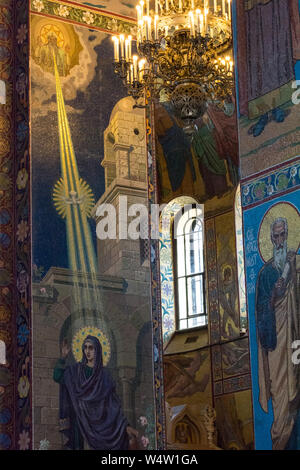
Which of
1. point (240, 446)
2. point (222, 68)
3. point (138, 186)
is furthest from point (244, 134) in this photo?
point (240, 446)

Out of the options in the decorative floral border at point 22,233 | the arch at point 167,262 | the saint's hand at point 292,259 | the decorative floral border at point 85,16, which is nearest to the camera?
the saint's hand at point 292,259

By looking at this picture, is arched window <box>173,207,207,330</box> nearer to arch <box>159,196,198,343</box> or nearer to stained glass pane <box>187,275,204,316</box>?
stained glass pane <box>187,275,204,316</box>

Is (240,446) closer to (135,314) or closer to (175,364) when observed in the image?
(175,364)

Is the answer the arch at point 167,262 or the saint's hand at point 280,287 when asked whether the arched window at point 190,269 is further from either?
the saint's hand at point 280,287

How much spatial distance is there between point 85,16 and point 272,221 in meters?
4.21

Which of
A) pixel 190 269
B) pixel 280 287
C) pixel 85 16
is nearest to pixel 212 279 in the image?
pixel 190 269

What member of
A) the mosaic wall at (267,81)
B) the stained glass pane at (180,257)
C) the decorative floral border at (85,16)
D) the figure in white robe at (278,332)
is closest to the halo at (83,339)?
the figure in white robe at (278,332)

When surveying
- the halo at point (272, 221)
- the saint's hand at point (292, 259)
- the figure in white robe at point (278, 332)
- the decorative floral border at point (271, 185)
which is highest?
the decorative floral border at point (271, 185)

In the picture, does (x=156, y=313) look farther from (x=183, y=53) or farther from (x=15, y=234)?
(x=183, y=53)

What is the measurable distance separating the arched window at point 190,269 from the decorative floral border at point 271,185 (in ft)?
29.2

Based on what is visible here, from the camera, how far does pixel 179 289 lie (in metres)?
17.7

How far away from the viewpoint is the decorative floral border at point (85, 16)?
35.7 ft

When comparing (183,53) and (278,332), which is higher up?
(183,53)

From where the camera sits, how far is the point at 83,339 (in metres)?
10.3
